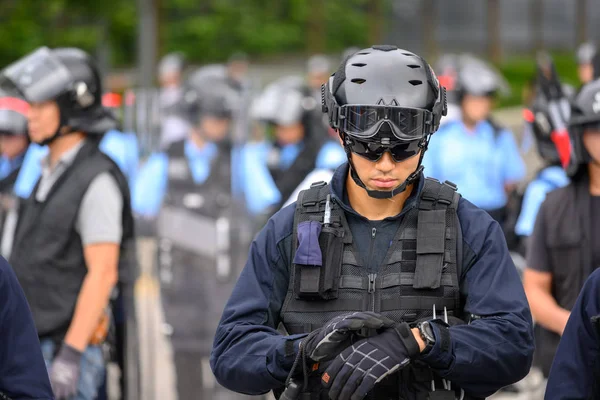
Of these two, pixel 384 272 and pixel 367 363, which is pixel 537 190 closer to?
pixel 384 272

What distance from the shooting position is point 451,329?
3656 mm

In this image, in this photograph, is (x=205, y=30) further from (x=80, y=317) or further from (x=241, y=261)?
(x=80, y=317)

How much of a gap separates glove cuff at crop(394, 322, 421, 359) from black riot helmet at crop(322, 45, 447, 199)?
1.55ft

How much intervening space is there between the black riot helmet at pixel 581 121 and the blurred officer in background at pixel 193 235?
4.01 meters

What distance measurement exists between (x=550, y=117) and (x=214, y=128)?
2819mm

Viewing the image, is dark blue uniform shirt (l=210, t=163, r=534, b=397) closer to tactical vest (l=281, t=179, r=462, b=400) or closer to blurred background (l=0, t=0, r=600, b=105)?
tactical vest (l=281, t=179, r=462, b=400)

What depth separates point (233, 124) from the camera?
9.37m

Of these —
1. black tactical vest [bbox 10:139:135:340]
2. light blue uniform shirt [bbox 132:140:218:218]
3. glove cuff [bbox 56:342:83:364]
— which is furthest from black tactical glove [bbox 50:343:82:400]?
light blue uniform shirt [bbox 132:140:218:218]

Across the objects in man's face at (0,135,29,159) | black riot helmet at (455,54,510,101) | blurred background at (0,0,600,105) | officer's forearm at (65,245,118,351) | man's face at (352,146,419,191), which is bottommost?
blurred background at (0,0,600,105)

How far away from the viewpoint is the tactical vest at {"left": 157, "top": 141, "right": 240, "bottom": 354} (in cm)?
902

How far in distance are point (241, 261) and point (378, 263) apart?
5452mm

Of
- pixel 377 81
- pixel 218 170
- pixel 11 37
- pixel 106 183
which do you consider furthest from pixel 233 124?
pixel 11 37

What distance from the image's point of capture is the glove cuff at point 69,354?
5758mm

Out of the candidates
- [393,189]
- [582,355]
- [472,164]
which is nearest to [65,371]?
[393,189]
